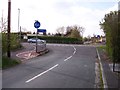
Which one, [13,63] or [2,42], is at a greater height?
[2,42]

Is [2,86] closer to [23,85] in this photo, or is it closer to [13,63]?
[23,85]

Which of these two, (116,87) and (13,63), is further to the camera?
(13,63)

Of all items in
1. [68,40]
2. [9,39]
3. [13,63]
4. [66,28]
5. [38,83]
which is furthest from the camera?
[66,28]

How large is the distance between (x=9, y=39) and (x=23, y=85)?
41.8ft

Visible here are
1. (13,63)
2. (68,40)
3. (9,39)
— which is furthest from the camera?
(68,40)

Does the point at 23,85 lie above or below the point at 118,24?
below

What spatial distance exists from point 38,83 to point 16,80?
4.65 feet

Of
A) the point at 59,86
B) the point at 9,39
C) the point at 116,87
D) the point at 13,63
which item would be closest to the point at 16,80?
the point at 59,86

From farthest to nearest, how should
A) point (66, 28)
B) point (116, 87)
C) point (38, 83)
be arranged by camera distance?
point (66, 28)
point (38, 83)
point (116, 87)

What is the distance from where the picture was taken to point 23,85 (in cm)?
1420

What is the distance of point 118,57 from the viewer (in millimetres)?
25516

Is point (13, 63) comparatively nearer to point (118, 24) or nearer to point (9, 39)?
point (9, 39)

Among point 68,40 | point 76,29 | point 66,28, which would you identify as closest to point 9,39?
point 68,40

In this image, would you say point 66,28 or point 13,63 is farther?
point 66,28
